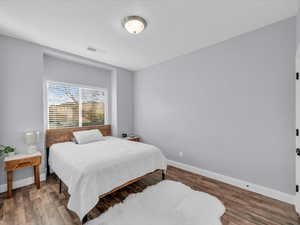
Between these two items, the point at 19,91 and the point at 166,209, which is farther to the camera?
the point at 19,91

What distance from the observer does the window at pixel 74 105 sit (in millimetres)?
3332

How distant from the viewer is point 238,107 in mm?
2510

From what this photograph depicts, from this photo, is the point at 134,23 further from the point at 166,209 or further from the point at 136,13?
the point at 166,209

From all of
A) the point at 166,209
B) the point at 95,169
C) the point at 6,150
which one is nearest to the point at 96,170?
the point at 95,169

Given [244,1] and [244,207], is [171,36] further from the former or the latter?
[244,207]

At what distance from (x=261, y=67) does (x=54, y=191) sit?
4087 mm

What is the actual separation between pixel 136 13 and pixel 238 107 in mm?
2292

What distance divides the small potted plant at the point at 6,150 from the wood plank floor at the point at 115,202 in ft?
2.17

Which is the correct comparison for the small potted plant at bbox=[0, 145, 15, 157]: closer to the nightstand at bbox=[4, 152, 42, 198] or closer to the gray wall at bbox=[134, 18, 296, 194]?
the nightstand at bbox=[4, 152, 42, 198]

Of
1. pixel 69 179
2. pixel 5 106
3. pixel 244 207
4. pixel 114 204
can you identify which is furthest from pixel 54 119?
pixel 244 207

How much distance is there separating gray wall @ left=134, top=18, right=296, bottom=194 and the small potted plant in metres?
3.08

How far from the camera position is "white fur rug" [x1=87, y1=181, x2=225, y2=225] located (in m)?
1.66

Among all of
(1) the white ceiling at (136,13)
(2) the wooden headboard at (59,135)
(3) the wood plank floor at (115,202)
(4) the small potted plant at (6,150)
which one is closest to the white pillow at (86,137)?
(2) the wooden headboard at (59,135)

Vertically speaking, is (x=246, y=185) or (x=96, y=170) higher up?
(x=96, y=170)
